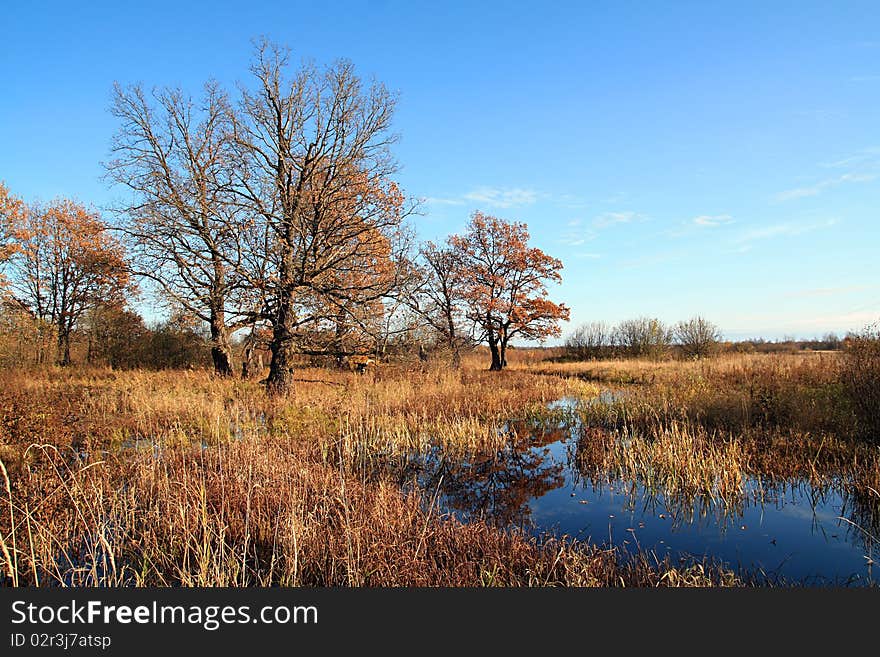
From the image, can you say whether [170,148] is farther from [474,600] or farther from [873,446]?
[873,446]

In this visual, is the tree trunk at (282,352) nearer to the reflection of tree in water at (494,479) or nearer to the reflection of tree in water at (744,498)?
the reflection of tree in water at (494,479)

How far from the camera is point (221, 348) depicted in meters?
21.0

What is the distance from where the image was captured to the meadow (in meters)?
4.36

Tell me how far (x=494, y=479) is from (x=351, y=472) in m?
2.54

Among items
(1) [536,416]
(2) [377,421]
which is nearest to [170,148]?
(2) [377,421]

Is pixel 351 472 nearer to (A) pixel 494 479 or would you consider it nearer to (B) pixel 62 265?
(A) pixel 494 479

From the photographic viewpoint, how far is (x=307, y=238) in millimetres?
16016

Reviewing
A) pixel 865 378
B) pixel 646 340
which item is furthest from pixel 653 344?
pixel 865 378

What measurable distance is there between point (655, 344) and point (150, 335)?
36.5 meters

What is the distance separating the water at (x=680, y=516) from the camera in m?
5.04

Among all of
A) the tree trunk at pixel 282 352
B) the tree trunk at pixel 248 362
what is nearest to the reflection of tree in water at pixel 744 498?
the tree trunk at pixel 282 352

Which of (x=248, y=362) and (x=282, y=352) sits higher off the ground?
(x=282, y=352)

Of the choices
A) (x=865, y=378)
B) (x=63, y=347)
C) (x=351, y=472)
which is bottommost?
(x=351, y=472)

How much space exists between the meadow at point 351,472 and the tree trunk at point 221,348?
3.39 metres
